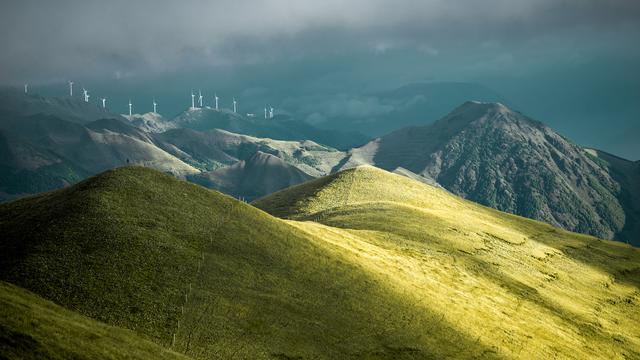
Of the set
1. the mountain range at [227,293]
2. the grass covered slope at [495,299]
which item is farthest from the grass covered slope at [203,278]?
the grass covered slope at [495,299]

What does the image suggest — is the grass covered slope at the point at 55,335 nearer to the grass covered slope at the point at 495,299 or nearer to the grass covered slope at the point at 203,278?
the grass covered slope at the point at 203,278

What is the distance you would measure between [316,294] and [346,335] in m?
14.0

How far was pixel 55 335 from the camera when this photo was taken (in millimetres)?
70125

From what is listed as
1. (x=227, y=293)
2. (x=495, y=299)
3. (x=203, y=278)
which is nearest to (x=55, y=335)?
(x=227, y=293)

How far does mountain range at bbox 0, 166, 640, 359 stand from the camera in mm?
87438

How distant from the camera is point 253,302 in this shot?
105 metres

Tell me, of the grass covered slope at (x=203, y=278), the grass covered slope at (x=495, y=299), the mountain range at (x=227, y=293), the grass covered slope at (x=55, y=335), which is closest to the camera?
the grass covered slope at (x=55, y=335)

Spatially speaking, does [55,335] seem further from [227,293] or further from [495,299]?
[495,299]

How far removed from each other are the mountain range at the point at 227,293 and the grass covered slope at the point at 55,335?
22cm

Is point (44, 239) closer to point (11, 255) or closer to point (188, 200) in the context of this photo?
point (11, 255)

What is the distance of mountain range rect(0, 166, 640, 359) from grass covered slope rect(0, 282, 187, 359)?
22 cm

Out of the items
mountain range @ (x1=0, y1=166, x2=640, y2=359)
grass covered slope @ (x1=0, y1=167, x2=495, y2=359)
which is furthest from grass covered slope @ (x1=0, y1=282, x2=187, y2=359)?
grass covered slope @ (x1=0, y1=167, x2=495, y2=359)

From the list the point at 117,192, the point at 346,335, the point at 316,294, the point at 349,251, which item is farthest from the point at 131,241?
the point at 349,251

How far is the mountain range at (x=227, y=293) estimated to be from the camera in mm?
87438
